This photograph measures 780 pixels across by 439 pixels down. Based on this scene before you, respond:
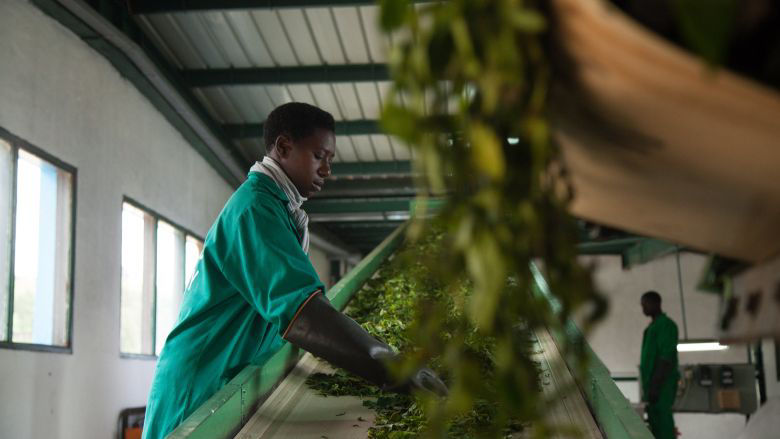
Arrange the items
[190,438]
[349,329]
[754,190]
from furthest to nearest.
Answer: [349,329] → [190,438] → [754,190]

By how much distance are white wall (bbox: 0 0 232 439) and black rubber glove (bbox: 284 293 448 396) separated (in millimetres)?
4526

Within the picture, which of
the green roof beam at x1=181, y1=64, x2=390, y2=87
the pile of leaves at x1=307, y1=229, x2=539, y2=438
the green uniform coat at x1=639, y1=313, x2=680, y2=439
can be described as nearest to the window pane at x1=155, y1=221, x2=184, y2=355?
the green roof beam at x1=181, y1=64, x2=390, y2=87

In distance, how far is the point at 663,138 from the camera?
908 millimetres

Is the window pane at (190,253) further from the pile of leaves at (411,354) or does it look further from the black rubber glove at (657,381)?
the pile of leaves at (411,354)

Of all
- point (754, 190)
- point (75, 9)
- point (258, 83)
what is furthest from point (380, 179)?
point (754, 190)

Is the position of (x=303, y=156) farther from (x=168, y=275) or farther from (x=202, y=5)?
(x=168, y=275)

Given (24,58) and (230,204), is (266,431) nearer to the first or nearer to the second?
(230,204)

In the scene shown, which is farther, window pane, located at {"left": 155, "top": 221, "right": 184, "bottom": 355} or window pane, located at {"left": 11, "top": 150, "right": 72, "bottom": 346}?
window pane, located at {"left": 155, "top": 221, "right": 184, "bottom": 355}

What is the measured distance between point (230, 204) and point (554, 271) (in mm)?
1984

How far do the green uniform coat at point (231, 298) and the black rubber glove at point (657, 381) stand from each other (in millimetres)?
5840

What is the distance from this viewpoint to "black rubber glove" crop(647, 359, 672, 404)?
310 inches

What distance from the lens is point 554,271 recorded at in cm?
92

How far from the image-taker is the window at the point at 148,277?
29.9 feet

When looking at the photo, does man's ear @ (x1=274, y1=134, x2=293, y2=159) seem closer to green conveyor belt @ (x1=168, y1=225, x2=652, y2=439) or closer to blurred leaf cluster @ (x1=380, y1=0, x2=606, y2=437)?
green conveyor belt @ (x1=168, y1=225, x2=652, y2=439)
